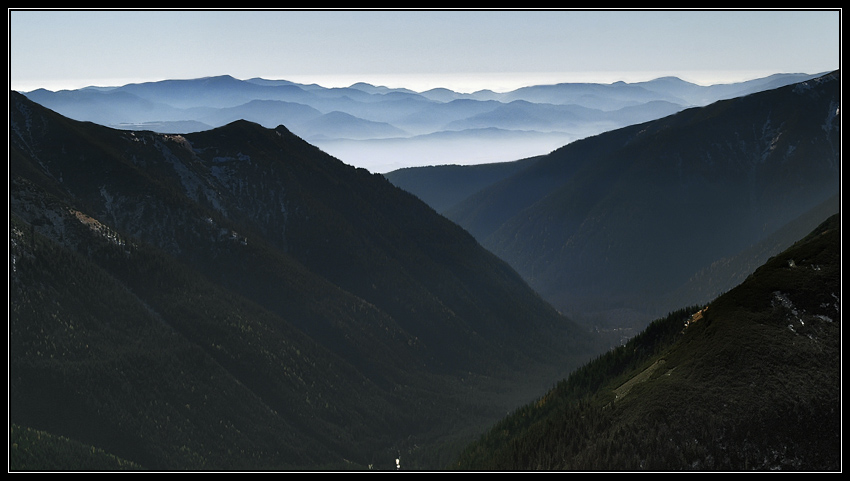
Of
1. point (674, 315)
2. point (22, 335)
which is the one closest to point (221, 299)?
point (22, 335)

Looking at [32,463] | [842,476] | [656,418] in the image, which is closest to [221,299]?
[32,463]

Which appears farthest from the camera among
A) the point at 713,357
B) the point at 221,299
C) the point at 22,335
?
the point at 221,299

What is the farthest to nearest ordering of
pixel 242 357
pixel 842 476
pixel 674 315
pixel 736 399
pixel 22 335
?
1. pixel 242 357
2. pixel 22 335
3. pixel 674 315
4. pixel 736 399
5. pixel 842 476

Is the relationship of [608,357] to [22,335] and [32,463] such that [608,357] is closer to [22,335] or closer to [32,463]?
[32,463]

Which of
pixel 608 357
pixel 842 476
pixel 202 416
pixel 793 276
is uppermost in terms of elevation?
pixel 793 276

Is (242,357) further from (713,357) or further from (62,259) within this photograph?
(713,357)

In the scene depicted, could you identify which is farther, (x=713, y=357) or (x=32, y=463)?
(x=32, y=463)

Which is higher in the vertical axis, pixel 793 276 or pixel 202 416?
A: pixel 793 276
